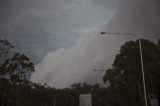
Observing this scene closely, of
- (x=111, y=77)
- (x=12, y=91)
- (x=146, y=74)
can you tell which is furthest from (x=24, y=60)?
(x=146, y=74)

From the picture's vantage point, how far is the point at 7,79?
54.4m

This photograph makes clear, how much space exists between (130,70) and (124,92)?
6517mm

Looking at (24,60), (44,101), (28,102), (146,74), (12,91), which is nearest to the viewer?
(146,74)

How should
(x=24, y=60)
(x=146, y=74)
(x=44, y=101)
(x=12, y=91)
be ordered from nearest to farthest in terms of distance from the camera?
(x=146, y=74), (x=24, y=60), (x=12, y=91), (x=44, y=101)

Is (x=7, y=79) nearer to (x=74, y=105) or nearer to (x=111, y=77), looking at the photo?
(x=111, y=77)

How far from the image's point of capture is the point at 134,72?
54.0 metres

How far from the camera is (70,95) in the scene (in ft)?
304

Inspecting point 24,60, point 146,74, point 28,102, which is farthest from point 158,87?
point 28,102

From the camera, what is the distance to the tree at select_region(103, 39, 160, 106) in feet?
168

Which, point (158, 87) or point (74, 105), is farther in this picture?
point (74, 105)

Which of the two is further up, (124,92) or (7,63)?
(7,63)

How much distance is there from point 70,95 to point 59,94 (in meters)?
3.43

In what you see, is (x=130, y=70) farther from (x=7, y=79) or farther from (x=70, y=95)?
(x=70, y=95)

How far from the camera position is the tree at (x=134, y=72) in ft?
168
